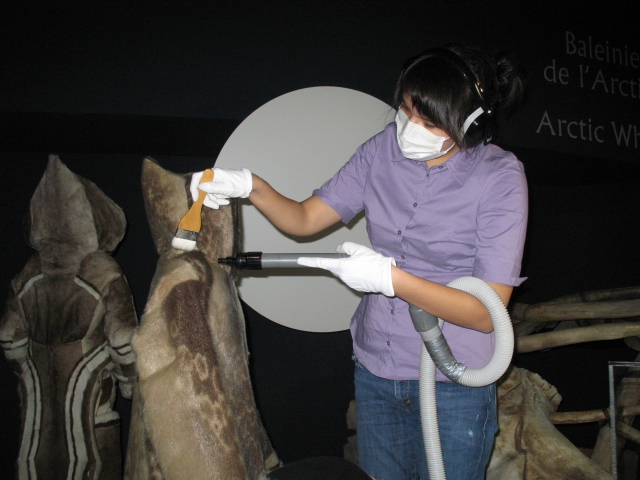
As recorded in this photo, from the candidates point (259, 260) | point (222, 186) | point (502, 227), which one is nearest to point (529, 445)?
point (502, 227)

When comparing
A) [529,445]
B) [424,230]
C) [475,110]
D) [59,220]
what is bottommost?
[529,445]

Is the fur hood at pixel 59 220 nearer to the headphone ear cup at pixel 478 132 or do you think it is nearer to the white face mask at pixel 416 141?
the white face mask at pixel 416 141

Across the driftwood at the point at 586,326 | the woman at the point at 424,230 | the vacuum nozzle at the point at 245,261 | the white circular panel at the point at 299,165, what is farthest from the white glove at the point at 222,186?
the driftwood at the point at 586,326

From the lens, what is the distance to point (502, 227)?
97cm

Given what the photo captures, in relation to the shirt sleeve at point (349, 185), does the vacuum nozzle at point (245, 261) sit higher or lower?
lower

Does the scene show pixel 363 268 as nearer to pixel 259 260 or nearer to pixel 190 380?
pixel 259 260

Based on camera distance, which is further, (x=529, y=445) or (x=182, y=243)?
(x=529, y=445)

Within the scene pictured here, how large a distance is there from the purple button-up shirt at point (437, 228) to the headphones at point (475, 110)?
0.09 meters

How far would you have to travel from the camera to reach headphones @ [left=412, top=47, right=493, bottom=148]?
3.08 ft

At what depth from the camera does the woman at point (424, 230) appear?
3.09 feet

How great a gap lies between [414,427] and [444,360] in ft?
0.98

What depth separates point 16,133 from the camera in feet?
5.41

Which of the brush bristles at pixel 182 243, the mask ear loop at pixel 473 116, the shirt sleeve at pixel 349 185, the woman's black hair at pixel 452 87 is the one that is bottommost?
the brush bristles at pixel 182 243

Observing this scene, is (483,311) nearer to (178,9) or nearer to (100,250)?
(100,250)
